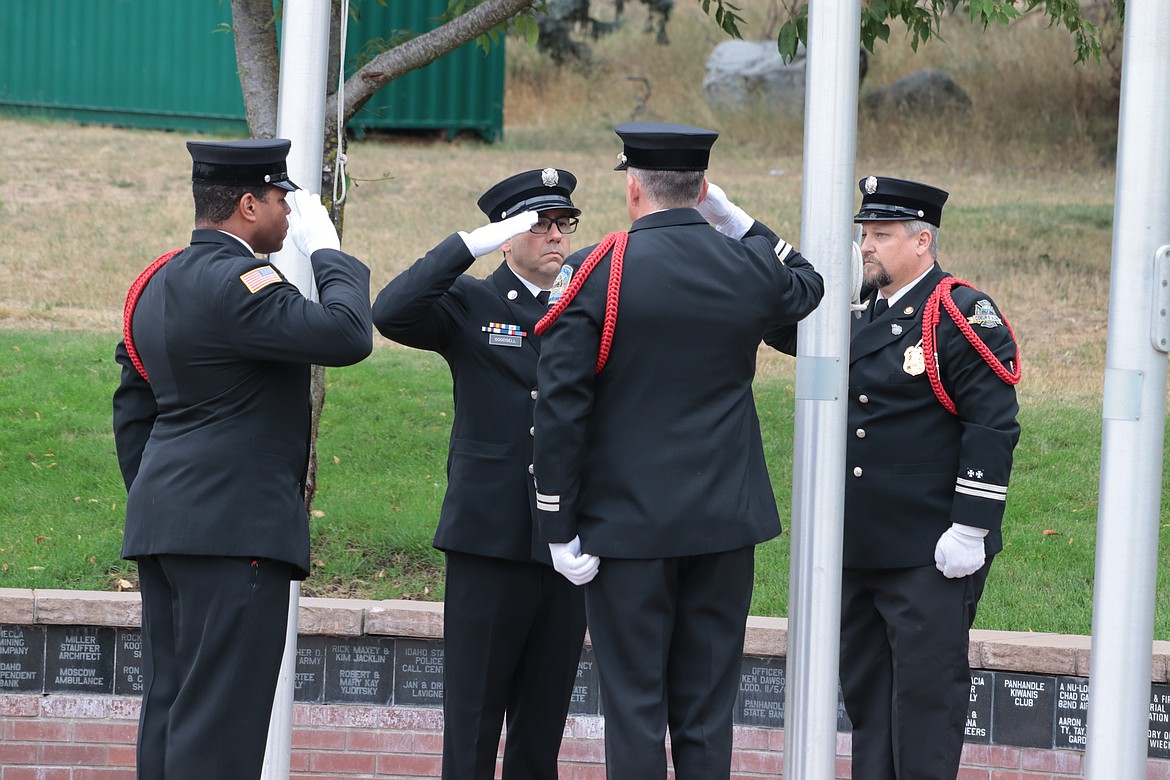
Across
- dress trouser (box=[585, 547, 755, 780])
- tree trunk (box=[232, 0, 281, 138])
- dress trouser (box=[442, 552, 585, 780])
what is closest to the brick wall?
dress trouser (box=[442, 552, 585, 780])

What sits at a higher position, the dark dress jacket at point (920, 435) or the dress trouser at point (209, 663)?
the dark dress jacket at point (920, 435)

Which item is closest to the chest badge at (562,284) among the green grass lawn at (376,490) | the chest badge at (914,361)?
the chest badge at (914,361)

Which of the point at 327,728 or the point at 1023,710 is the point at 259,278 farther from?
the point at 1023,710

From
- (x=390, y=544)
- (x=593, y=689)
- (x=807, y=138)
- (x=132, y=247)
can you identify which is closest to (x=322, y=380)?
(x=390, y=544)

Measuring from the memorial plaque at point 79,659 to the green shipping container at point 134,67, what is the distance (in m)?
11.7

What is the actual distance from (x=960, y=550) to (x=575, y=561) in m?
1.07

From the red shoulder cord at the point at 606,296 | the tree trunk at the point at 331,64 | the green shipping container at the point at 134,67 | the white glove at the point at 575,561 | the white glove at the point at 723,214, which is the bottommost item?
the white glove at the point at 575,561

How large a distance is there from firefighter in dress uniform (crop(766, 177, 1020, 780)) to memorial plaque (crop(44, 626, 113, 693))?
7.76 ft

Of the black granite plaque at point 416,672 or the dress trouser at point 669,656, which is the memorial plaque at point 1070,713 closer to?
the dress trouser at point 669,656

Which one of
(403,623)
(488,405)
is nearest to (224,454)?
(488,405)

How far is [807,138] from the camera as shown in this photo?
141 inches

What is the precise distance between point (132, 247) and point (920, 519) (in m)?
8.82

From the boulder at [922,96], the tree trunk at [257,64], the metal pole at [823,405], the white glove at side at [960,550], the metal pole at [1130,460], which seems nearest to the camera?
the metal pole at [1130,460]

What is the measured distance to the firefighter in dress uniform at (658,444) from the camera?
3391mm
